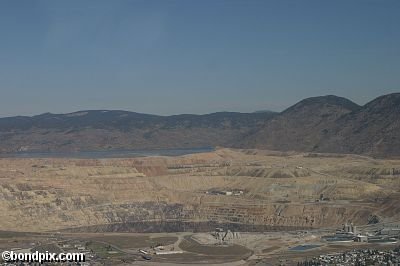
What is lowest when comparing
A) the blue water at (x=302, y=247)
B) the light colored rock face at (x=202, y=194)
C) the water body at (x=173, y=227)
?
the blue water at (x=302, y=247)

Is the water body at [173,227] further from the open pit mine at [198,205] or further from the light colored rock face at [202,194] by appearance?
the light colored rock face at [202,194]

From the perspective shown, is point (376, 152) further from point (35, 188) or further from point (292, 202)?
point (35, 188)

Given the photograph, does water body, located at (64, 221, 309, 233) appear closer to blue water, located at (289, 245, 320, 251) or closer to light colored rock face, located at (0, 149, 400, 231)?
light colored rock face, located at (0, 149, 400, 231)

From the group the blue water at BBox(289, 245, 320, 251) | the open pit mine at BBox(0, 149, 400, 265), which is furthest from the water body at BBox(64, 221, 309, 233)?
the blue water at BBox(289, 245, 320, 251)

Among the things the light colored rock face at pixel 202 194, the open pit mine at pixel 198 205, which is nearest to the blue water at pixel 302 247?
the open pit mine at pixel 198 205

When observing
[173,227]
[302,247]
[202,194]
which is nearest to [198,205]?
[202,194]

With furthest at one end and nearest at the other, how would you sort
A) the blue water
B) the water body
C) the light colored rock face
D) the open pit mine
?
1. the light colored rock face
2. the water body
3. the open pit mine
4. the blue water
